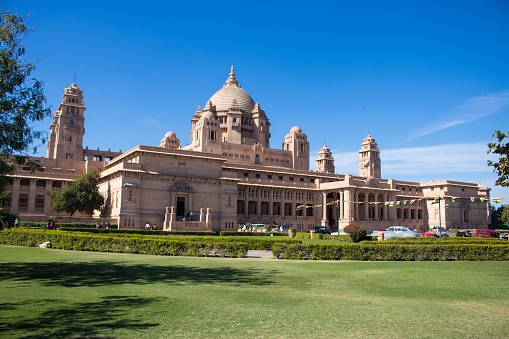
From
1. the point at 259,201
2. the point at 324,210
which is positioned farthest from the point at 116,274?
the point at 324,210

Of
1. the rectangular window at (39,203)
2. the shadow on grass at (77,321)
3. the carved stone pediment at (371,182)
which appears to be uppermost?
the carved stone pediment at (371,182)

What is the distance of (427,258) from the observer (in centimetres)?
2466

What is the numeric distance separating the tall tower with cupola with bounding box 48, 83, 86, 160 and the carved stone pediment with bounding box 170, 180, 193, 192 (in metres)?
26.7

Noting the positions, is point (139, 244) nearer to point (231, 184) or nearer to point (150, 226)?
point (150, 226)

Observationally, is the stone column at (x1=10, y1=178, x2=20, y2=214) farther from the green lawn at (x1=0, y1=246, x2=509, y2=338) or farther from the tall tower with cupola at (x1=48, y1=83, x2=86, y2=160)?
the green lawn at (x1=0, y1=246, x2=509, y2=338)

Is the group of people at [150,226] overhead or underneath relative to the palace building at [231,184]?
underneath

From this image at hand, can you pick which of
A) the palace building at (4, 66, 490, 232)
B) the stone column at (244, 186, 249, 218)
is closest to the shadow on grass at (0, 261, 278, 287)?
the palace building at (4, 66, 490, 232)

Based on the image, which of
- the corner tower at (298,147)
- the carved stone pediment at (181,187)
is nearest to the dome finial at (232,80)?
the corner tower at (298,147)

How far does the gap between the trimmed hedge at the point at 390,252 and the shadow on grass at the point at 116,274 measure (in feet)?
20.6

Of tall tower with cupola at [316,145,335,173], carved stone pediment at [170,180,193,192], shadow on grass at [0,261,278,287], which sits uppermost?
tall tower with cupola at [316,145,335,173]

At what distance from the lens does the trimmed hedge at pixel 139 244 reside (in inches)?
930

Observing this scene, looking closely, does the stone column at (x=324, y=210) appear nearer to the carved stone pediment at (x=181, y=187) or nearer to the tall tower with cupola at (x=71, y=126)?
the carved stone pediment at (x=181, y=187)

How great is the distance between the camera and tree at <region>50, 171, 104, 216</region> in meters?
54.7

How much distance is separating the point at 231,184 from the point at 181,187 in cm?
786
